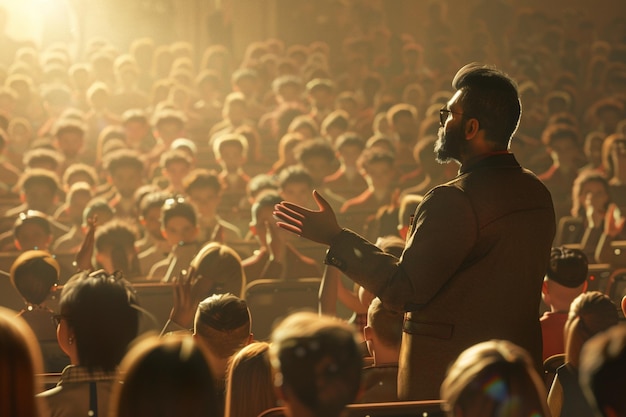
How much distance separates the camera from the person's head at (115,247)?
796 cm

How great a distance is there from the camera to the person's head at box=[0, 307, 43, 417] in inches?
96.0

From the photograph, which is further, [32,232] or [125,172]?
[125,172]

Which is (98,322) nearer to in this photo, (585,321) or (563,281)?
(585,321)

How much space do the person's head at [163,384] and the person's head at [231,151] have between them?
31.1 ft

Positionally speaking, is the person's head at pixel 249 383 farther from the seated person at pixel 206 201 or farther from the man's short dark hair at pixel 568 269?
the seated person at pixel 206 201

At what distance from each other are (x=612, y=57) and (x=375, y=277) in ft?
63.9

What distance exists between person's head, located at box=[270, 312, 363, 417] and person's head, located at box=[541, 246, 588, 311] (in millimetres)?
3286

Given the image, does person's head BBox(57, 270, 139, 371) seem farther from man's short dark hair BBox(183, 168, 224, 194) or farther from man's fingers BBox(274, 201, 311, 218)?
man's short dark hair BBox(183, 168, 224, 194)

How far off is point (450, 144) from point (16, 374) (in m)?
2.08

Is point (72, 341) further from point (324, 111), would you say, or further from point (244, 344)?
point (324, 111)

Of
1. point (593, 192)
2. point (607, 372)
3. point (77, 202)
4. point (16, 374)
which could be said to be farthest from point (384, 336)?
point (77, 202)

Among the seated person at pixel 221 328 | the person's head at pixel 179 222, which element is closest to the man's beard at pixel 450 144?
the seated person at pixel 221 328

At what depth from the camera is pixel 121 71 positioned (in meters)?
18.5

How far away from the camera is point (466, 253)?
380 cm
